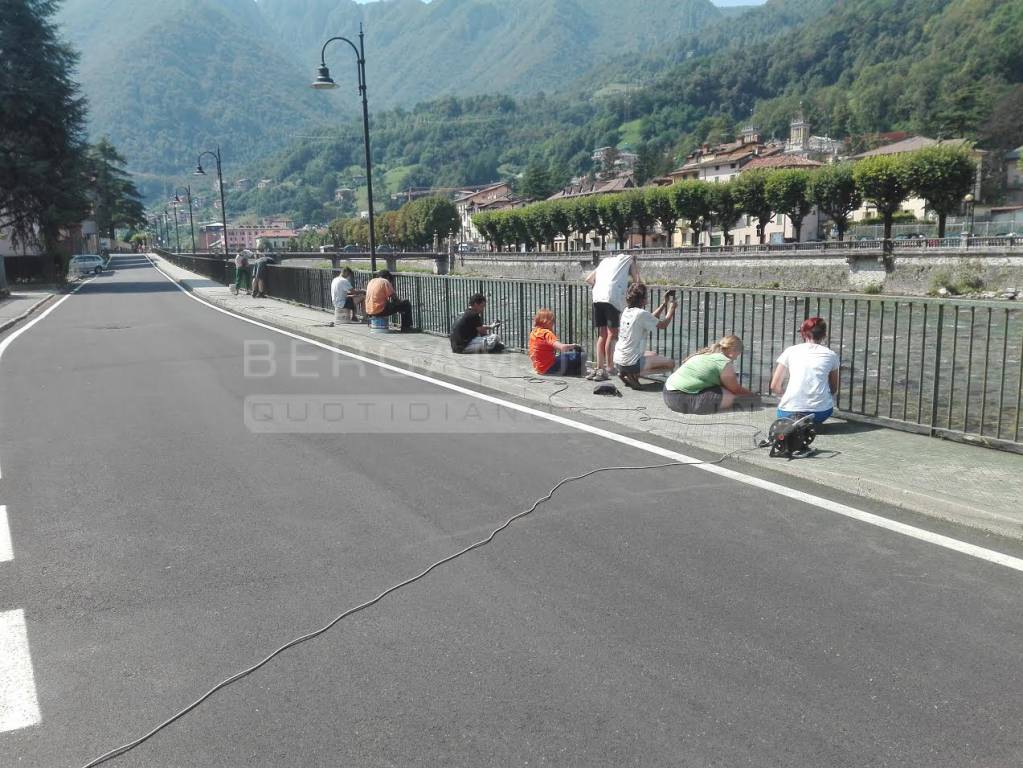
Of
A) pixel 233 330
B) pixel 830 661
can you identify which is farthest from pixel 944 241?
pixel 830 661

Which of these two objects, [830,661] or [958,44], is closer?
[830,661]

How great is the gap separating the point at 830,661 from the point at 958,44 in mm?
185963

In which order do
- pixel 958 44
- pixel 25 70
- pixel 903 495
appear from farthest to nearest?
pixel 958 44 < pixel 25 70 < pixel 903 495

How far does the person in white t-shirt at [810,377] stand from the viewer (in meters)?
7.11

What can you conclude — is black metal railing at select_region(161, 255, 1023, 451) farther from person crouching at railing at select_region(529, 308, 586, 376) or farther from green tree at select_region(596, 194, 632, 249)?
green tree at select_region(596, 194, 632, 249)

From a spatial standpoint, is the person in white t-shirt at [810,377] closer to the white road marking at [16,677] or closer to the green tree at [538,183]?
the white road marking at [16,677]

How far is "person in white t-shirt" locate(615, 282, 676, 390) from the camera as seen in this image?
31.7 ft

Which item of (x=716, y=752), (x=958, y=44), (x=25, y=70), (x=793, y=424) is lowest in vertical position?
(x=716, y=752)

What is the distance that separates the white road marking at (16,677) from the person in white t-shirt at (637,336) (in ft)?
22.7

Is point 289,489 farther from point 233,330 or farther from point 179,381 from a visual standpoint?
point 233,330

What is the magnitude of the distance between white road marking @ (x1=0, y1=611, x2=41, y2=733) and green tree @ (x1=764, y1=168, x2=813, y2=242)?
74.6 m

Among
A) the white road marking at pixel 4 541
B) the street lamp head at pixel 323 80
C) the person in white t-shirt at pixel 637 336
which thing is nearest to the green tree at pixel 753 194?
the street lamp head at pixel 323 80

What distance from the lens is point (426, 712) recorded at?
3.34 m

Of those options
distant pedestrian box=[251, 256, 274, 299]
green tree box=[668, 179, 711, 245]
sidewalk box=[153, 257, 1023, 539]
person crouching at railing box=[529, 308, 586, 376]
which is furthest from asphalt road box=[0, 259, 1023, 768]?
green tree box=[668, 179, 711, 245]
